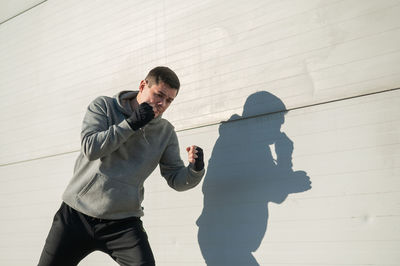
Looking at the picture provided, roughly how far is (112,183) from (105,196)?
2.8 inches

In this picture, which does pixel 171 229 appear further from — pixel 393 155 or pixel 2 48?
pixel 2 48

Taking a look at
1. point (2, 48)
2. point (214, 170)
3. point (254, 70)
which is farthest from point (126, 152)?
point (2, 48)

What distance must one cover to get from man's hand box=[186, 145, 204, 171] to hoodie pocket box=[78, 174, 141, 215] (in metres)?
0.35

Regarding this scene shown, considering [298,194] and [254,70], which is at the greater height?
[254,70]

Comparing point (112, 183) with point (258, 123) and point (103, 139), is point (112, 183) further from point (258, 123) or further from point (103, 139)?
point (258, 123)

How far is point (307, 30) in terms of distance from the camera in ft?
6.79

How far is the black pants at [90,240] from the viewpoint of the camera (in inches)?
72.9

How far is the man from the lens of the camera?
180cm

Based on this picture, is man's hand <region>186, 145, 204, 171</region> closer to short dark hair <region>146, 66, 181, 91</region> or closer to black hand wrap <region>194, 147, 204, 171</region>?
black hand wrap <region>194, 147, 204, 171</region>

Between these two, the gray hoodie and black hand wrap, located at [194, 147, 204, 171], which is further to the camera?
black hand wrap, located at [194, 147, 204, 171]

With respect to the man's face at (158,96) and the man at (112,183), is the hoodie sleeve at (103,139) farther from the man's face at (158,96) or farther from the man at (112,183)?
the man's face at (158,96)

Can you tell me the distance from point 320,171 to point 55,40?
2450mm

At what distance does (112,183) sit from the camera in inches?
74.1

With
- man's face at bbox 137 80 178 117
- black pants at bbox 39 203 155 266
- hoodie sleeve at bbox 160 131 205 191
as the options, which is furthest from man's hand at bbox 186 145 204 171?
black pants at bbox 39 203 155 266
